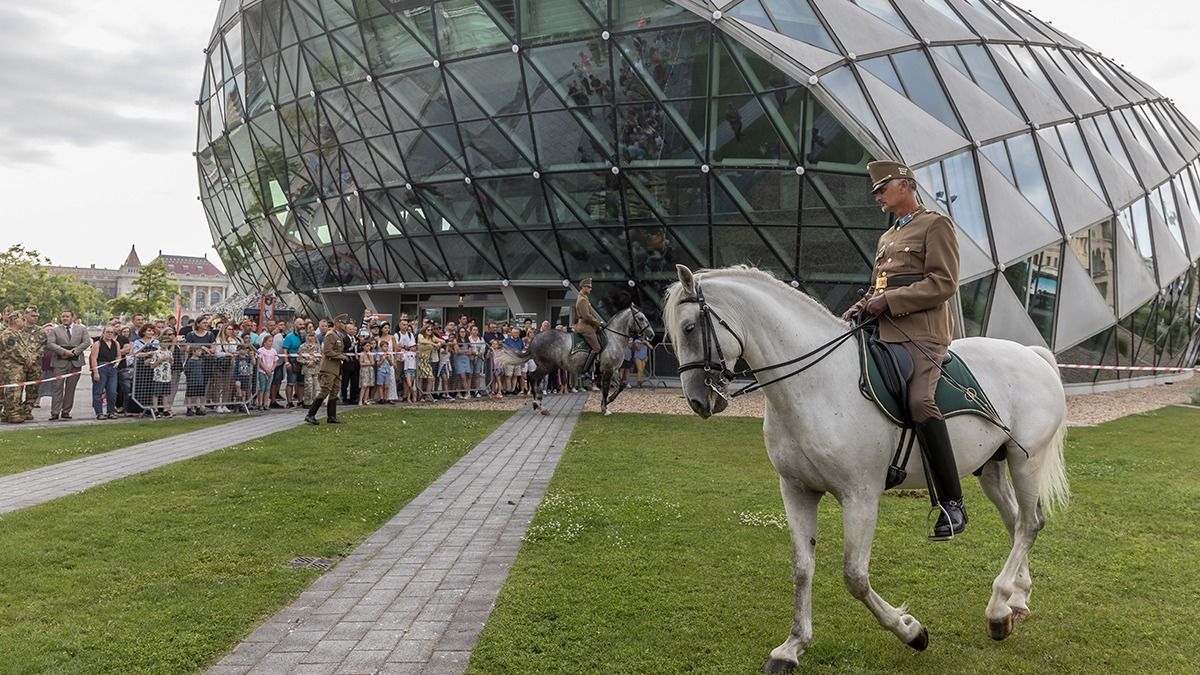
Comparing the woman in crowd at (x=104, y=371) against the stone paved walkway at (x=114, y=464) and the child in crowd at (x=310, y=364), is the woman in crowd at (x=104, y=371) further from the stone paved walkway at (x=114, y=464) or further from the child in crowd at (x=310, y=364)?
the child in crowd at (x=310, y=364)

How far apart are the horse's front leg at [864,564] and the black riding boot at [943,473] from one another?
0.42m

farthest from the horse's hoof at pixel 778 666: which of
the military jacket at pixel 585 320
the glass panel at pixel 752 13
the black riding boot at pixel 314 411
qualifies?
the glass panel at pixel 752 13

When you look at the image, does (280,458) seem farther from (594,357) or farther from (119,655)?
(594,357)

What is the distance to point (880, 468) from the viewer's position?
14.0ft

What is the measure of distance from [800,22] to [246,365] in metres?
16.5

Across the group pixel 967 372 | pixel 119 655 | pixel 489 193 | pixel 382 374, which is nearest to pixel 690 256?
pixel 489 193

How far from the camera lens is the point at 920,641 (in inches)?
169

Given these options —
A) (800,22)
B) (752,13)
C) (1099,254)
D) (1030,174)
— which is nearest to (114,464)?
(752,13)

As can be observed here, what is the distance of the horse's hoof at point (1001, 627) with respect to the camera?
179 inches

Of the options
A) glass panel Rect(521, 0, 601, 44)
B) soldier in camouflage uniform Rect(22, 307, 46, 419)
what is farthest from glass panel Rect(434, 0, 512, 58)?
soldier in camouflage uniform Rect(22, 307, 46, 419)

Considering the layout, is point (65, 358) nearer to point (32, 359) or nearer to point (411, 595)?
point (32, 359)

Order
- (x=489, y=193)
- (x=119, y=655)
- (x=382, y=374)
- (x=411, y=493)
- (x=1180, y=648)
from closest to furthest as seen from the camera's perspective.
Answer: (x=119, y=655)
(x=1180, y=648)
(x=411, y=493)
(x=382, y=374)
(x=489, y=193)

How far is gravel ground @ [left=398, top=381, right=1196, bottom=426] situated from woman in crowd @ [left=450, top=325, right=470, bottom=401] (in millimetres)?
1026

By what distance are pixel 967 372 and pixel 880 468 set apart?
3.20 feet
